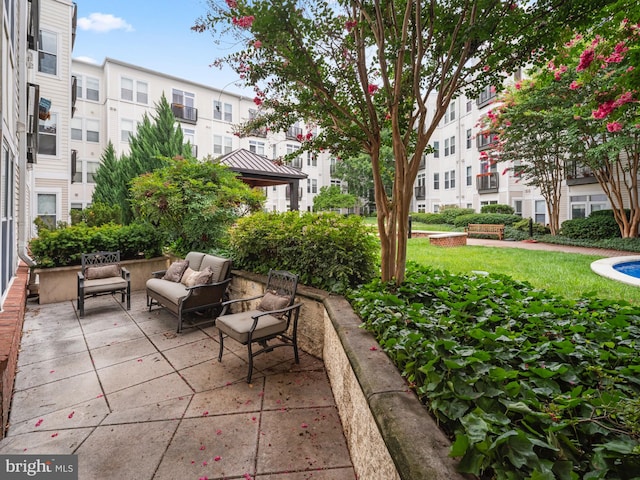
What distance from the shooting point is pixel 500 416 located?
1407 millimetres

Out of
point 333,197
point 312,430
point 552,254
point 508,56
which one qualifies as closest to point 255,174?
point 508,56

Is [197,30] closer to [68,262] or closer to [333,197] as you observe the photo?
[68,262]

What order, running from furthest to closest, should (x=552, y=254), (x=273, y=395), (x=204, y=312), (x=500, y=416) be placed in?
(x=552, y=254)
(x=204, y=312)
(x=273, y=395)
(x=500, y=416)

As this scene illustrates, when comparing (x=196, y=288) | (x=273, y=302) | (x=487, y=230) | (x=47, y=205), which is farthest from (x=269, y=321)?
(x=487, y=230)

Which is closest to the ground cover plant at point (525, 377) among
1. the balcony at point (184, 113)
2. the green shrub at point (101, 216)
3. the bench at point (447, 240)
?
the bench at point (447, 240)

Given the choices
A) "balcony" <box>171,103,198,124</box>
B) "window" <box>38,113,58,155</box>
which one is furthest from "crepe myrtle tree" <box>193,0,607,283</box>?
"balcony" <box>171,103,198,124</box>

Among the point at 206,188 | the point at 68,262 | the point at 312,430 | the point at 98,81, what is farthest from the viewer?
the point at 98,81

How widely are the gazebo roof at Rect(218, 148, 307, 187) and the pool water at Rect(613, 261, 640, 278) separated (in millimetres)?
9151

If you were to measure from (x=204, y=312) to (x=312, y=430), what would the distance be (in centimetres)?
363

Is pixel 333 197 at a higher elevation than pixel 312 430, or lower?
higher

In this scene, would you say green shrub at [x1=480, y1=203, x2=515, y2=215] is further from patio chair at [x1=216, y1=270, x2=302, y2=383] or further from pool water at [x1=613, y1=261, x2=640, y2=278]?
Answer: patio chair at [x1=216, y1=270, x2=302, y2=383]

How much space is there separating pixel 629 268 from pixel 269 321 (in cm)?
974

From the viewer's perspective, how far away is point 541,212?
17719 millimetres

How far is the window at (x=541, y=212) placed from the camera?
689 inches
